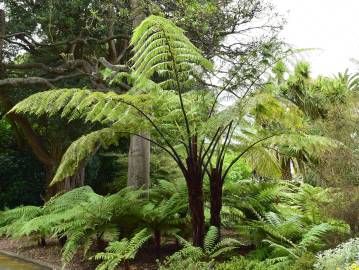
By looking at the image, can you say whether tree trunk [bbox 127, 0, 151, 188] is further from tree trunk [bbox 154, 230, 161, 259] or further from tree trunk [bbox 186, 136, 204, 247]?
tree trunk [bbox 186, 136, 204, 247]

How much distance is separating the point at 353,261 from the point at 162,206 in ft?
9.95

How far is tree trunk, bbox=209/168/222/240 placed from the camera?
6.60m

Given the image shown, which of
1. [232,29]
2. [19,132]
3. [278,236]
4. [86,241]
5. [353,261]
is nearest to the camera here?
[353,261]

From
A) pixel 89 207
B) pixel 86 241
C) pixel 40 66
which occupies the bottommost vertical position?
pixel 86 241

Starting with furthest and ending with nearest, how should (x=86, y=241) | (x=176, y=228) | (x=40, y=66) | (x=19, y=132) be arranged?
1. (x=19, y=132)
2. (x=40, y=66)
3. (x=176, y=228)
4. (x=86, y=241)

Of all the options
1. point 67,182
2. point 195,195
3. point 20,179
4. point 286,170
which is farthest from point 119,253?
point 286,170

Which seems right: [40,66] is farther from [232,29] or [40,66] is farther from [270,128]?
[270,128]

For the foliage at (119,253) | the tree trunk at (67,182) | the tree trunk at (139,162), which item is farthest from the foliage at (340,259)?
the tree trunk at (67,182)

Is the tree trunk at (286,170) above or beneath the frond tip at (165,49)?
beneath

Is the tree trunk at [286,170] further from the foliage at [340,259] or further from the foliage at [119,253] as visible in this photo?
the foliage at [340,259]

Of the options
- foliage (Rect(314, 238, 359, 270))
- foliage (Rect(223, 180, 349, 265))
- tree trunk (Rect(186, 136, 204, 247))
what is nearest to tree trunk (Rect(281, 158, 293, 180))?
foliage (Rect(223, 180, 349, 265))

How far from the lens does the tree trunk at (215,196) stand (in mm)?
6598

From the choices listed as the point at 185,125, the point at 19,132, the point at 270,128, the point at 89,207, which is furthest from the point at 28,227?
the point at 19,132

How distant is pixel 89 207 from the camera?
7.11m
